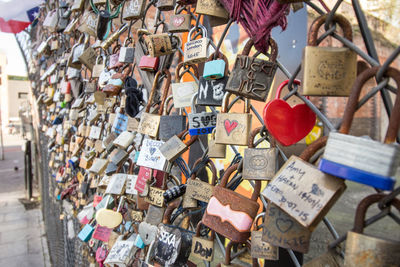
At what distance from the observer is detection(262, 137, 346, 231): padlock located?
36 centimetres

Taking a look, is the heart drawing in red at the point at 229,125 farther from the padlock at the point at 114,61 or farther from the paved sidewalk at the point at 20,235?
the paved sidewalk at the point at 20,235

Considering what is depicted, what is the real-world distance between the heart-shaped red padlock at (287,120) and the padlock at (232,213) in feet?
0.35

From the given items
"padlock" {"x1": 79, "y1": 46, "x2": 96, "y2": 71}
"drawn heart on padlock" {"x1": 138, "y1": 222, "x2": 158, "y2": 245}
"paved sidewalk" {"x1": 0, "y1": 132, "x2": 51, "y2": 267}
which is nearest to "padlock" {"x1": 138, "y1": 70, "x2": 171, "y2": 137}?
"drawn heart on padlock" {"x1": 138, "y1": 222, "x2": 158, "y2": 245}

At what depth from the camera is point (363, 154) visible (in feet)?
1.02

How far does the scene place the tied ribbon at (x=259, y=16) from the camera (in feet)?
1.56

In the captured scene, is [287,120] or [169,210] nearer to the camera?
[287,120]

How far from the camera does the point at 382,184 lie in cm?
30

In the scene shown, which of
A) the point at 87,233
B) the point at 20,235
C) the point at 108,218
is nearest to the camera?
the point at 108,218

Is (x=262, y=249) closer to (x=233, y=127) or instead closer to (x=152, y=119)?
(x=233, y=127)

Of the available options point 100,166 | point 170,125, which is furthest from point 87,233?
point 170,125

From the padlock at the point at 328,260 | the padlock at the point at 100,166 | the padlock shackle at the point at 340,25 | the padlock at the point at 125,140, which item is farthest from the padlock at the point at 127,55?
the padlock at the point at 328,260

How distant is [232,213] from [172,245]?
9.1 inches

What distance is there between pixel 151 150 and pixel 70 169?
1.53 meters

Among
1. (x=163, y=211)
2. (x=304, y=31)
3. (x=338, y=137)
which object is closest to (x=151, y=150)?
(x=163, y=211)
